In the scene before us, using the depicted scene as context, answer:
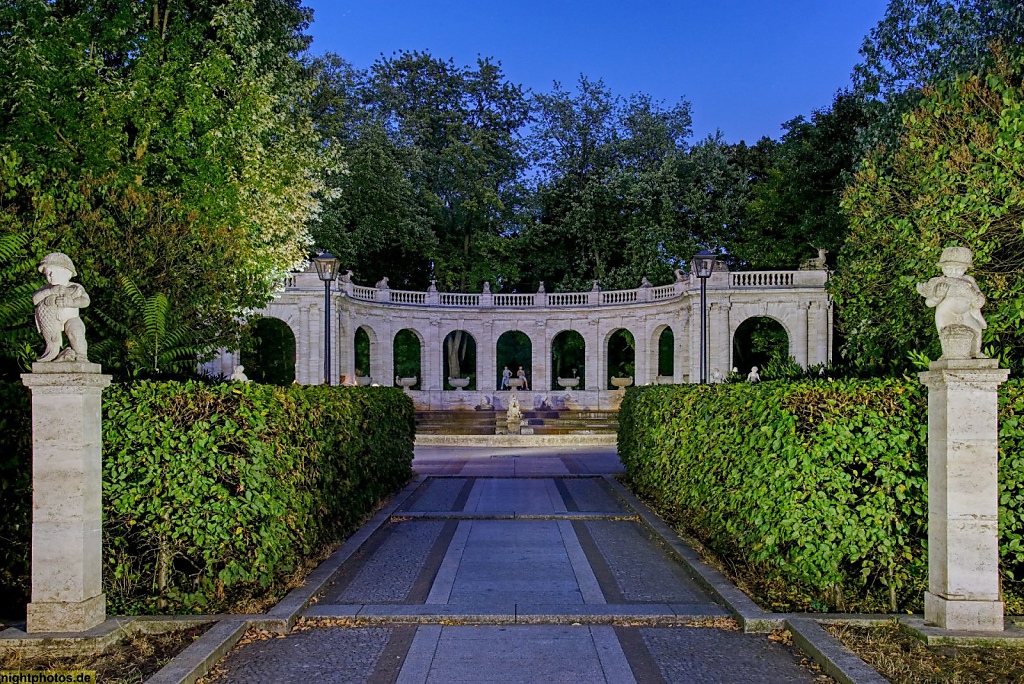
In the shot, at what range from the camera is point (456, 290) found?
41.8 meters

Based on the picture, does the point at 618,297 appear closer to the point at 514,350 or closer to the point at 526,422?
the point at 514,350

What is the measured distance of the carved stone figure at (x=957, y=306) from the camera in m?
5.52

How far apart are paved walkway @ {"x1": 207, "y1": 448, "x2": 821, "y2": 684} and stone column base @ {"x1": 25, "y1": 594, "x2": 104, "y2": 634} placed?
1127 mm

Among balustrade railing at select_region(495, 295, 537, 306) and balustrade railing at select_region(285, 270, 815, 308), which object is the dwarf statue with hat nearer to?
balustrade railing at select_region(285, 270, 815, 308)

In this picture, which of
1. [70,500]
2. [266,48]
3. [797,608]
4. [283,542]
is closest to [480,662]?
[283,542]

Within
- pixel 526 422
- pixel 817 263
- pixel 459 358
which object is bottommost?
pixel 526 422

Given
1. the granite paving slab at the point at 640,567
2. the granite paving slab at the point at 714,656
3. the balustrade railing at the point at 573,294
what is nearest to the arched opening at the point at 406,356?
the balustrade railing at the point at 573,294

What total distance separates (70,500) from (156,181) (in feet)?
35.6

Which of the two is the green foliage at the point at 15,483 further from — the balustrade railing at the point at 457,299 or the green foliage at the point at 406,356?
the green foliage at the point at 406,356

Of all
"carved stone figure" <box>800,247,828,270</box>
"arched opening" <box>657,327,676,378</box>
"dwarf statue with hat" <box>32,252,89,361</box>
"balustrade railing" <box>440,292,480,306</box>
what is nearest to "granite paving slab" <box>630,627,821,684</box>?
"dwarf statue with hat" <box>32,252,89,361</box>

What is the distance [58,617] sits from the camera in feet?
17.4

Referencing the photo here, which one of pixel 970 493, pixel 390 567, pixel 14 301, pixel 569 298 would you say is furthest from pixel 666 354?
pixel 970 493

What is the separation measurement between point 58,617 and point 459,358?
126 feet

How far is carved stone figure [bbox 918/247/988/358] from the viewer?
217 inches
